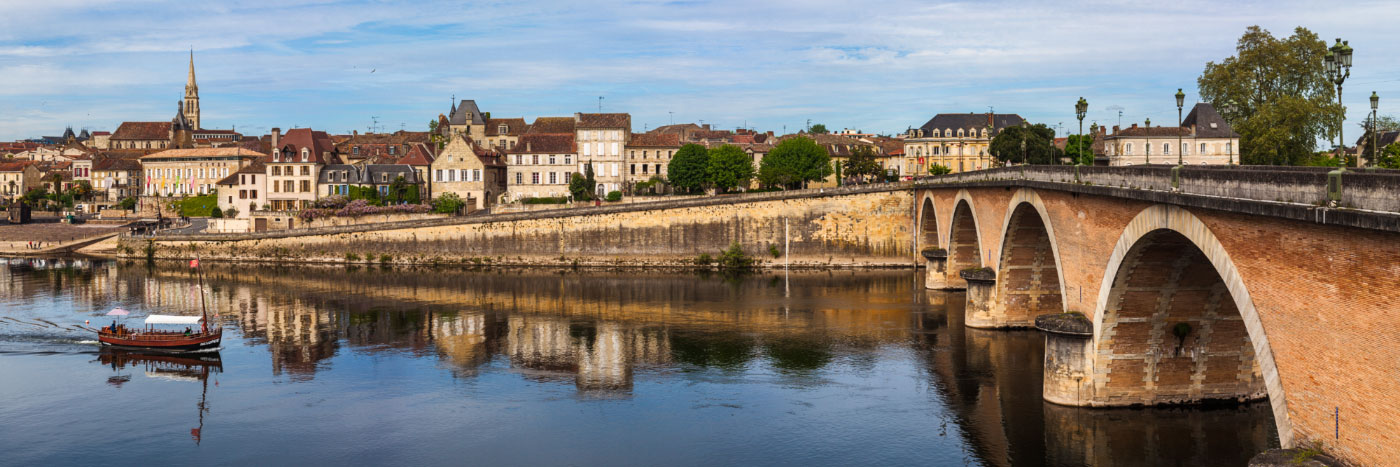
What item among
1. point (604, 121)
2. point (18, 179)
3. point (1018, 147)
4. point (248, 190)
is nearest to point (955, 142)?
point (1018, 147)

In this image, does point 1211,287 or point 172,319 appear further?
point 172,319

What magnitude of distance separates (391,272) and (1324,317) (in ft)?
195

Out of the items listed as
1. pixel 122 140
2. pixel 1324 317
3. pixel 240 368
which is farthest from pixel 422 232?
pixel 122 140

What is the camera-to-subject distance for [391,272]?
66.8 metres

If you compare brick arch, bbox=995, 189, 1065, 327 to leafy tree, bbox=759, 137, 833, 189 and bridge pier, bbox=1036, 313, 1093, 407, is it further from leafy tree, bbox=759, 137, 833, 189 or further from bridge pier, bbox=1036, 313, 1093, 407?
leafy tree, bbox=759, 137, 833, 189

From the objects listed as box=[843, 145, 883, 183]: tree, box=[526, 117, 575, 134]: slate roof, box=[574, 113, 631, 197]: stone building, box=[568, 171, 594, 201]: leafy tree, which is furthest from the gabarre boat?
box=[843, 145, 883, 183]: tree

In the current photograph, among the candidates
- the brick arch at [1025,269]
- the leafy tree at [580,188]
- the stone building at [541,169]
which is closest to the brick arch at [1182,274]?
the brick arch at [1025,269]

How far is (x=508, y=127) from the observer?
96188mm

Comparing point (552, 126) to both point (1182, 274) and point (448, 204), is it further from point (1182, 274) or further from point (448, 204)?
point (1182, 274)

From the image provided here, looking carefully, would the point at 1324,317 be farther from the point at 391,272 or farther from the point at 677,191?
the point at 677,191

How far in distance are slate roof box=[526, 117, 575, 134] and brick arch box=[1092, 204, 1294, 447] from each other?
6886 centimetres

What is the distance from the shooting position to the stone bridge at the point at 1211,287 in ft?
45.6

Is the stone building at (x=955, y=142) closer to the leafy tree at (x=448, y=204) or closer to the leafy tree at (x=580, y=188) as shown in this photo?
the leafy tree at (x=580, y=188)

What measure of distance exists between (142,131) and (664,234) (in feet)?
309
